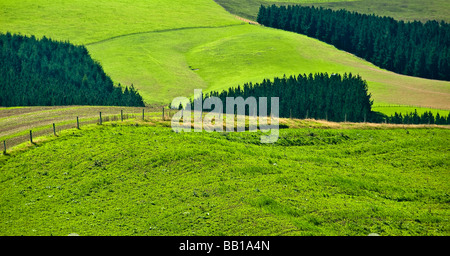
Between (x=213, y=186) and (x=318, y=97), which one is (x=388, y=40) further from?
(x=213, y=186)

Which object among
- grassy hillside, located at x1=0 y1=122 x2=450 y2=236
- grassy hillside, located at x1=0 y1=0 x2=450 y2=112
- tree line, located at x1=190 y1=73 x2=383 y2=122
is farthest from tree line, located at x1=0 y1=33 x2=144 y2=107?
grassy hillside, located at x1=0 y1=122 x2=450 y2=236

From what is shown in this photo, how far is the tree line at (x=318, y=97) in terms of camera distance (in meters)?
111

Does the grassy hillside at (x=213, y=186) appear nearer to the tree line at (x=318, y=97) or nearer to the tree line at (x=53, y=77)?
the tree line at (x=53, y=77)

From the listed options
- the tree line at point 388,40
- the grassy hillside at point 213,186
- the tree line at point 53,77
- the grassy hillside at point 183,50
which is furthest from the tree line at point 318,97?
the tree line at point 388,40

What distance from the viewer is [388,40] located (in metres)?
178

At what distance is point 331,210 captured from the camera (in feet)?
164

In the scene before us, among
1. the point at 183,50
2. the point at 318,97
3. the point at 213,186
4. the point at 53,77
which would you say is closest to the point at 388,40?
the point at 183,50

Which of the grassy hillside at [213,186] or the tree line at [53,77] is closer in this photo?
the grassy hillside at [213,186]

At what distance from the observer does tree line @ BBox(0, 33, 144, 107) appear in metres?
98.0

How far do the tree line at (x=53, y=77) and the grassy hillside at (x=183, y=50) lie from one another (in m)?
7.21

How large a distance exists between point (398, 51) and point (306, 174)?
401ft

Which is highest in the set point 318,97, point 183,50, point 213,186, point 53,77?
point 183,50

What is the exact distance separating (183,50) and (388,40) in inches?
2587

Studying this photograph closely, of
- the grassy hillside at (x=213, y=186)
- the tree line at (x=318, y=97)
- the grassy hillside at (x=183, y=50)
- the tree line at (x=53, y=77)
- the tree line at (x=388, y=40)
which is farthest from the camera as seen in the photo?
the tree line at (x=388, y=40)
